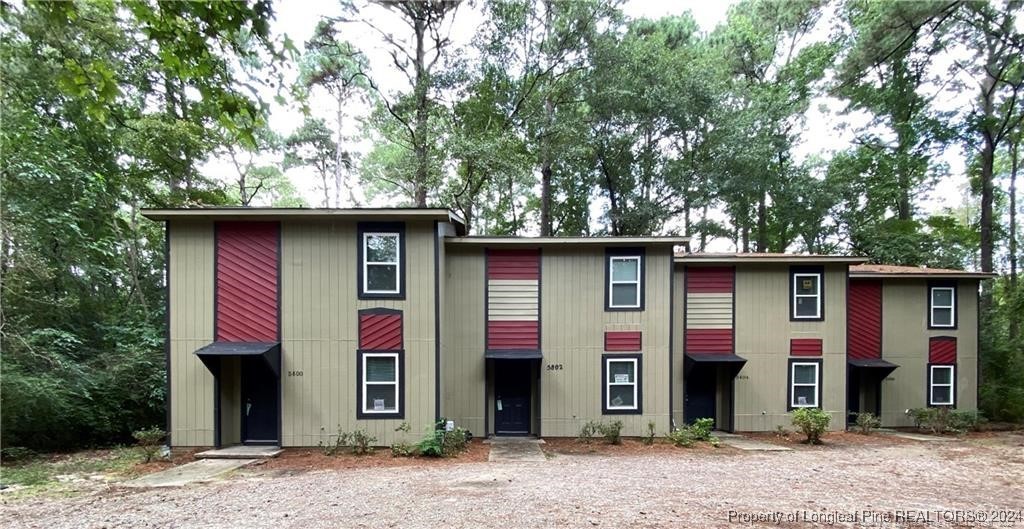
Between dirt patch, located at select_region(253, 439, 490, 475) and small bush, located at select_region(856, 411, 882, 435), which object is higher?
dirt patch, located at select_region(253, 439, 490, 475)

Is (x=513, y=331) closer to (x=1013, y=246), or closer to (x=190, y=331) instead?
(x=190, y=331)

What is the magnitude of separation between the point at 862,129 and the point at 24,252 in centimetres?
2883

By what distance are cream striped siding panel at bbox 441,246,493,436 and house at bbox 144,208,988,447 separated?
1.3 inches

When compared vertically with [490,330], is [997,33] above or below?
above

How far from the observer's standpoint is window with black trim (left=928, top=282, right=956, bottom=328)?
41.8 ft

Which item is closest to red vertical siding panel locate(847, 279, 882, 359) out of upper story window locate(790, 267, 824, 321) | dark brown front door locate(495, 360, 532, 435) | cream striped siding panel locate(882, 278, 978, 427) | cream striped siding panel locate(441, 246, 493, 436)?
cream striped siding panel locate(882, 278, 978, 427)

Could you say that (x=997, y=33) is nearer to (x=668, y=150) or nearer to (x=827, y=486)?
(x=668, y=150)

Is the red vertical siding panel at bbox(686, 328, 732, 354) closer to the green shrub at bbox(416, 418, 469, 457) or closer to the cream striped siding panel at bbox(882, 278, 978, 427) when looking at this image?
the cream striped siding panel at bbox(882, 278, 978, 427)

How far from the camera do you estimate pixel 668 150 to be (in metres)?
19.7

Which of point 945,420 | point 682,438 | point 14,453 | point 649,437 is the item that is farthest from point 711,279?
point 14,453

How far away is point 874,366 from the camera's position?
1201 cm

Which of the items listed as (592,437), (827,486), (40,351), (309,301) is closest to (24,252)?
(40,351)

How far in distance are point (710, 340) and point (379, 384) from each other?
8.46 meters

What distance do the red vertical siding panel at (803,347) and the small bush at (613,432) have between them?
545cm
